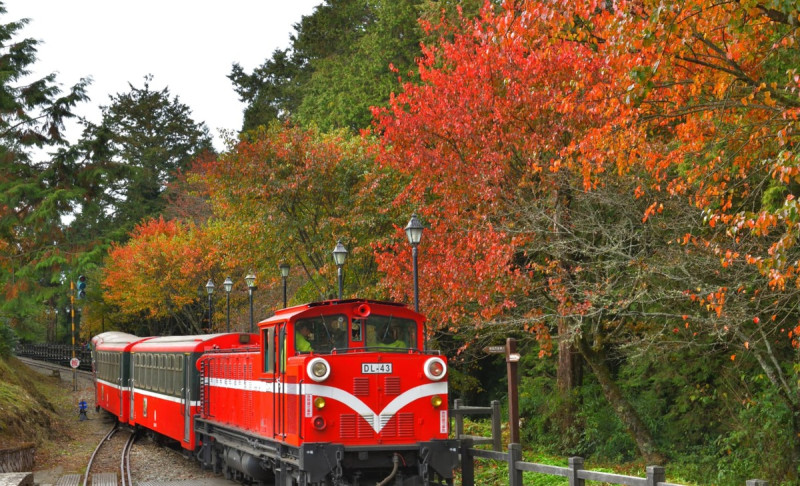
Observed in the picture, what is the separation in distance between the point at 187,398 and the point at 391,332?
9.01m

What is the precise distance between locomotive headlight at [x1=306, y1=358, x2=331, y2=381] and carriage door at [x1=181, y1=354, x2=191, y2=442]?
9.00 metres

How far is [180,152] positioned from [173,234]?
26.1 meters

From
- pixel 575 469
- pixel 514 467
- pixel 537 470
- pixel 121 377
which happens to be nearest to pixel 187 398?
pixel 121 377

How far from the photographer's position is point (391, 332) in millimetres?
12492

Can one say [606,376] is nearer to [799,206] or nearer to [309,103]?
[799,206]

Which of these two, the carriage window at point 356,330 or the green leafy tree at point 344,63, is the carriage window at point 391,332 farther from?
the green leafy tree at point 344,63

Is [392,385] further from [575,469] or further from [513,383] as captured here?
[513,383]

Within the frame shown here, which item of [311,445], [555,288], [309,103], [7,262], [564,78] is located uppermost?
[309,103]

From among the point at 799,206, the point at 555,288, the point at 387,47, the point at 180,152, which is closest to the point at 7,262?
the point at 387,47

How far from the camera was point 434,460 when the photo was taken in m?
11.7

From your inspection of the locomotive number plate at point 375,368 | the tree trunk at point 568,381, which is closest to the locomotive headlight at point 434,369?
the locomotive number plate at point 375,368

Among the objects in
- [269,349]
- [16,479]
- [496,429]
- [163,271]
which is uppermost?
[163,271]

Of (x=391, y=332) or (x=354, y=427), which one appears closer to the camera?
(x=354, y=427)

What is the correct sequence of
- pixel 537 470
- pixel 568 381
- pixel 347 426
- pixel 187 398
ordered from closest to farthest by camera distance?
pixel 537 470
pixel 347 426
pixel 187 398
pixel 568 381
